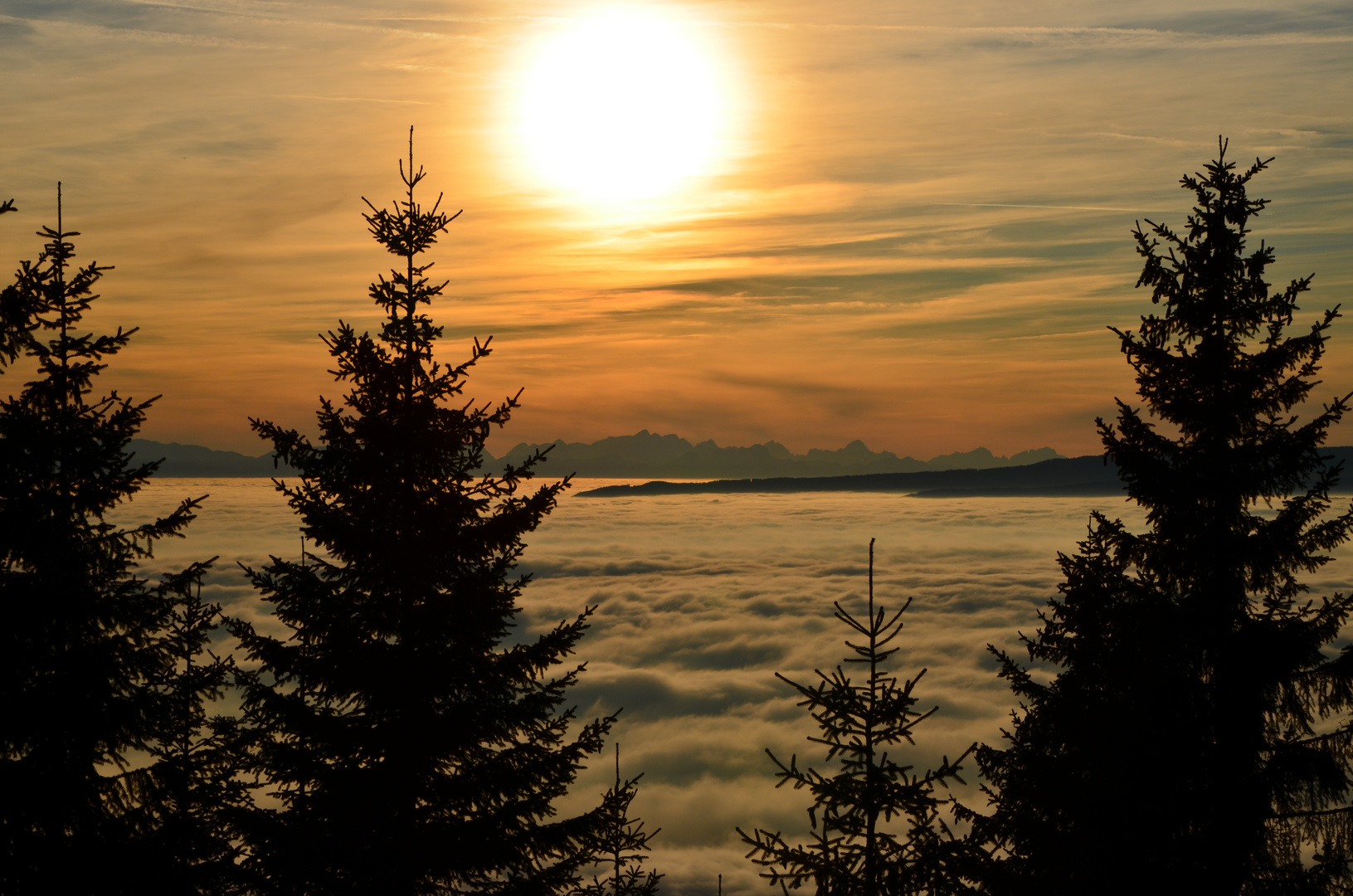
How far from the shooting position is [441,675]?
12.8m

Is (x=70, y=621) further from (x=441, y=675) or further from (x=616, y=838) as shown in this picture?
(x=616, y=838)

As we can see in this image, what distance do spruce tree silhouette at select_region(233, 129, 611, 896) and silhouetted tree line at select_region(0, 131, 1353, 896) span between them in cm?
5

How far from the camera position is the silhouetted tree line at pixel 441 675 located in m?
12.4

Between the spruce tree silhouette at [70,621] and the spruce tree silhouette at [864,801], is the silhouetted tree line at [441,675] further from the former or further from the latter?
the spruce tree silhouette at [864,801]

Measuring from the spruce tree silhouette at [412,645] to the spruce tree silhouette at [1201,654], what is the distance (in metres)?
6.85

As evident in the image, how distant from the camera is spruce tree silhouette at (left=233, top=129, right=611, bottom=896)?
41.3 feet

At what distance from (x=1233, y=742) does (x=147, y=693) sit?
1584 cm

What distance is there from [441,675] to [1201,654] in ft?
37.0

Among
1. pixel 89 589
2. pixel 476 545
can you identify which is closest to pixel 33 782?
pixel 89 589

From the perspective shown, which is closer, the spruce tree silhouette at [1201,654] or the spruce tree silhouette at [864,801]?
the spruce tree silhouette at [864,801]

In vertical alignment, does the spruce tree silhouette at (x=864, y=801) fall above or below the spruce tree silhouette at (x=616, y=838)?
above

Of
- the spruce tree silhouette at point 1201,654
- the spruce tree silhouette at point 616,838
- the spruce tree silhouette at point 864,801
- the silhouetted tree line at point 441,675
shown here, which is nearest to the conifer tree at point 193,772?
the silhouetted tree line at point 441,675

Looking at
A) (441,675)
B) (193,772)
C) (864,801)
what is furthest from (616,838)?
(864,801)

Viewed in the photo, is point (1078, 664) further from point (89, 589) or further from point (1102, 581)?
point (89, 589)
